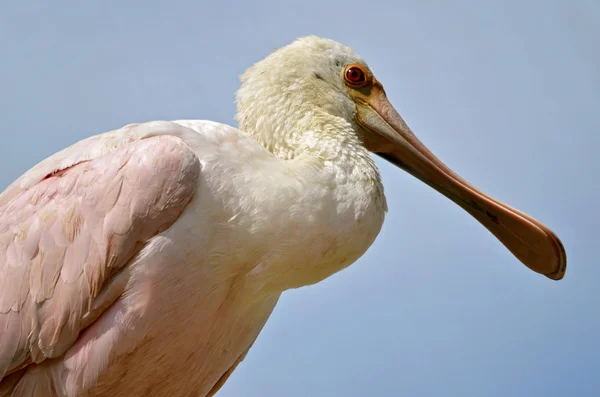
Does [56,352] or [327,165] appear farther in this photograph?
[327,165]

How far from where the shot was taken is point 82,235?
6.54 m

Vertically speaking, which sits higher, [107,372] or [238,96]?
[238,96]

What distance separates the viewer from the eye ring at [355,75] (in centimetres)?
793

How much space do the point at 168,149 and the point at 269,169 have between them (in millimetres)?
763

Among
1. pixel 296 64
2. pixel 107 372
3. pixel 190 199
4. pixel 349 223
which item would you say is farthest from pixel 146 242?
pixel 296 64

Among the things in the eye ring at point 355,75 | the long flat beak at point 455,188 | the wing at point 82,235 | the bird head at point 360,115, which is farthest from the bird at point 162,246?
the long flat beak at point 455,188

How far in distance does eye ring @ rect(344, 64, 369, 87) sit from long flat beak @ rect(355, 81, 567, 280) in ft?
0.45

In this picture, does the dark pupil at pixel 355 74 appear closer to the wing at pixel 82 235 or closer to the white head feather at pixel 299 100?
the white head feather at pixel 299 100

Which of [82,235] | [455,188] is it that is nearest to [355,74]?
[455,188]

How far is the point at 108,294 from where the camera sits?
6.39 metres

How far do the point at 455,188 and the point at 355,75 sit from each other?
1448mm

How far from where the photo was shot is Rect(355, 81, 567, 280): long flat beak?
8.05 meters

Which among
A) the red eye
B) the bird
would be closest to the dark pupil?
the red eye

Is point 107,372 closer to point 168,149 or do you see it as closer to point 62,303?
point 62,303
